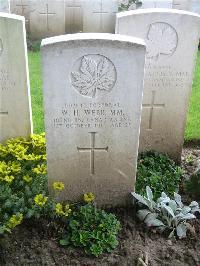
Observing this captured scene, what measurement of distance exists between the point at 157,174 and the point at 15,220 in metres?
1.55

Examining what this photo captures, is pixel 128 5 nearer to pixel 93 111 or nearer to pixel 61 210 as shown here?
pixel 93 111

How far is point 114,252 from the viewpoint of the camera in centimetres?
315

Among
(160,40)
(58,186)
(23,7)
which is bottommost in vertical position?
(58,186)

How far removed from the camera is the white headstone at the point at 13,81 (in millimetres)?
3703

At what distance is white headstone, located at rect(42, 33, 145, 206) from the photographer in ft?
9.66

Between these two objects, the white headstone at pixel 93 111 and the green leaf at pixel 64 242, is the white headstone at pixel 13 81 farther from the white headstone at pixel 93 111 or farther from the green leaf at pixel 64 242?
the green leaf at pixel 64 242

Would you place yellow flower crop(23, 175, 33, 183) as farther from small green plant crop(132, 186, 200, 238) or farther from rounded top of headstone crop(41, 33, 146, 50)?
rounded top of headstone crop(41, 33, 146, 50)

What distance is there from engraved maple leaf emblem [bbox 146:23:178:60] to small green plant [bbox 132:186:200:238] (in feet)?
4.44

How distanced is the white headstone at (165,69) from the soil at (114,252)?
1.23m

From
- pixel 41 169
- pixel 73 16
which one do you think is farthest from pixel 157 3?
pixel 41 169

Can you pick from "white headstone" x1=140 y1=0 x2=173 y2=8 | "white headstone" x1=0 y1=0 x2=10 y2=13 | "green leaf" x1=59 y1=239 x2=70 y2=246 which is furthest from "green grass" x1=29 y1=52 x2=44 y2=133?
"white headstone" x1=140 y1=0 x2=173 y2=8

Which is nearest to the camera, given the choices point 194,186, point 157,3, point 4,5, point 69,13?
point 194,186

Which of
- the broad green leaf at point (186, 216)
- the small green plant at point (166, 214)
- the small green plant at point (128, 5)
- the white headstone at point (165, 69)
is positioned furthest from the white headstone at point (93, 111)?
the small green plant at point (128, 5)

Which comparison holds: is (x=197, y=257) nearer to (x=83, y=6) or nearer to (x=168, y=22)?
(x=168, y=22)
